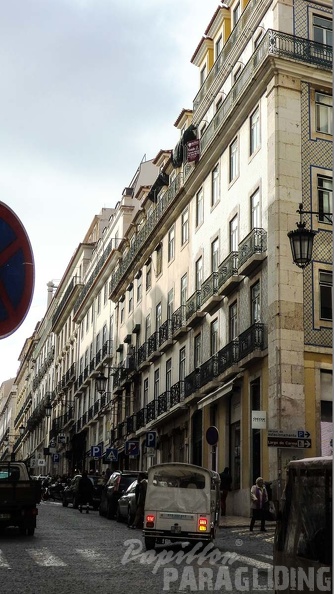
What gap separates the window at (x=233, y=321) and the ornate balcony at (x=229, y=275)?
57 centimetres

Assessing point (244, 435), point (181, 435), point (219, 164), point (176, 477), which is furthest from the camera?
point (181, 435)

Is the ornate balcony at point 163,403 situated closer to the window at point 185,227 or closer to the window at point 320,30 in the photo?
the window at point 185,227

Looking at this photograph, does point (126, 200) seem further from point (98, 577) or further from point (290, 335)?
Answer: point (98, 577)

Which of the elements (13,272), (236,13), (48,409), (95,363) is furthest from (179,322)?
(13,272)

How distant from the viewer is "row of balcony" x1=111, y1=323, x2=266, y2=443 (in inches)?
1224

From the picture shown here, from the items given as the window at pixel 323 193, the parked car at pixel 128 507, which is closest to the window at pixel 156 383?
the window at pixel 323 193

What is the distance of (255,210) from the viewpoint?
33031 mm

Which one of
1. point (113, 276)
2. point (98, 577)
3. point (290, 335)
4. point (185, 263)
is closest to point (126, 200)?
point (113, 276)

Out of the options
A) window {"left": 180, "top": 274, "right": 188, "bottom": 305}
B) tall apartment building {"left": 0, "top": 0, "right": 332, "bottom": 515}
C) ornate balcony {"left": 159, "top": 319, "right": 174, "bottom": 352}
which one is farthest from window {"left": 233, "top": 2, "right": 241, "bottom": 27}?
ornate balcony {"left": 159, "top": 319, "right": 174, "bottom": 352}

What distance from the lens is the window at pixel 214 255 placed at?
3788 centimetres

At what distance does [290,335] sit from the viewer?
29.3m

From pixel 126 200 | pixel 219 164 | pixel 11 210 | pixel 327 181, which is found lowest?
pixel 11 210

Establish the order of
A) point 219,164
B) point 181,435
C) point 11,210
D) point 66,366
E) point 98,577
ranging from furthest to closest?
point 66,366
point 181,435
point 219,164
point 98,577
point 11,210

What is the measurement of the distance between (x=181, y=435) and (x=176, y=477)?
23121mm
